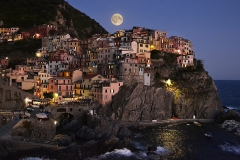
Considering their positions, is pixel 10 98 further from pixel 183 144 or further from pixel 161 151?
pixel 183 144

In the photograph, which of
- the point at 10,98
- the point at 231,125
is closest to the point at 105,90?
the point at 10,98

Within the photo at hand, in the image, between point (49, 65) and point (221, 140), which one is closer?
point (221, 140)

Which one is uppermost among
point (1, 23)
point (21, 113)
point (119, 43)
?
point (1, 23)

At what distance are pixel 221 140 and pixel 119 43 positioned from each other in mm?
48941

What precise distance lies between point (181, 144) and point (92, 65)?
42.0 meters

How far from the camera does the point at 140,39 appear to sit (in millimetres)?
92375

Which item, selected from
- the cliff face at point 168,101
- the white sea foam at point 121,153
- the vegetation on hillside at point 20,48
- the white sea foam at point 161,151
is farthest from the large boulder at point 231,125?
the vegetation on hillside at point 20,48

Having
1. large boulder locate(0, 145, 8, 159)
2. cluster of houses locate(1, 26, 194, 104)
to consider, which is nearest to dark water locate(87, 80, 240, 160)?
large boulder locate(0, 145, 8, 159)

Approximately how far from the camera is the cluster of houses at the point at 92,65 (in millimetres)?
71312

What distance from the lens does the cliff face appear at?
68.1 metres

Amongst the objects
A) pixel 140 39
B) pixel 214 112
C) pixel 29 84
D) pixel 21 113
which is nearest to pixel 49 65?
pixel 29 84

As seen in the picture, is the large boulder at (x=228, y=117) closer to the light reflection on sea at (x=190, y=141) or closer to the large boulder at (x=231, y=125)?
the large boulder at (x=231, y=125)

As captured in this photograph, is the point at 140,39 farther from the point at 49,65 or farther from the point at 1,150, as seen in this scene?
the point at 1,150

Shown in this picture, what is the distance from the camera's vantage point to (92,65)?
85938 millimetres
